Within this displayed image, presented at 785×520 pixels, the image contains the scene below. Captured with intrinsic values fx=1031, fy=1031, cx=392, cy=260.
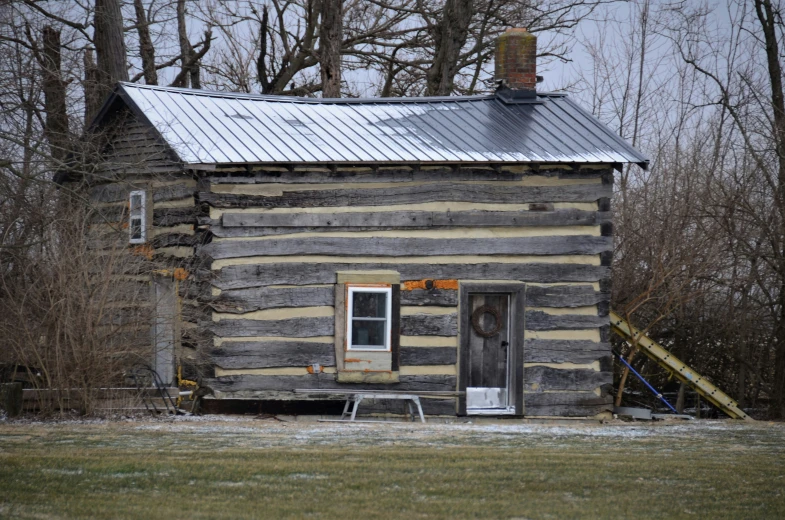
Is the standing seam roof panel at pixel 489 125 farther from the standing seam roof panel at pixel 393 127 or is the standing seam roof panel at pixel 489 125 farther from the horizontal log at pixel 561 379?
the horizontal log at pixel 561 379

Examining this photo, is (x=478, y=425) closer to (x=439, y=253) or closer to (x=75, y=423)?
(x=439, y=253)

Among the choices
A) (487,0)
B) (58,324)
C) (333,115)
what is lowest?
(58,324)

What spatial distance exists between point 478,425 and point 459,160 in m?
3.90

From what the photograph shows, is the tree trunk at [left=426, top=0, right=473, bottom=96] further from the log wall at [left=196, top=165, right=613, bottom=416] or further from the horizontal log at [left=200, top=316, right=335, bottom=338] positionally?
the horizontal log at [left=200, top=316, right=335, bottom=338]

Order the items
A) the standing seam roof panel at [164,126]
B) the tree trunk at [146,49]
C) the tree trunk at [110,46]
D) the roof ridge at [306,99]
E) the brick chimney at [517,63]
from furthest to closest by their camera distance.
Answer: the tree trunk at [146,49] → the tree trunk at [110,46] → the brick chimney at [517,63] → the roof ridge at [306,99] → the standing seam roof panel at [164,126]

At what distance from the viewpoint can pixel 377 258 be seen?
15.4m

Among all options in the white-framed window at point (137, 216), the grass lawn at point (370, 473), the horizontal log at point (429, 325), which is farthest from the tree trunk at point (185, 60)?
the grass lawn at point (370, 473)

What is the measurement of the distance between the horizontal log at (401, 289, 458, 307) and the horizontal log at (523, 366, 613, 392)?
1.60m

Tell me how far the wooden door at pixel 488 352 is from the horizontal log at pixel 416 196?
1.54 m

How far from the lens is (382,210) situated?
15406mm

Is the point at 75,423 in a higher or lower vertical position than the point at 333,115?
lower

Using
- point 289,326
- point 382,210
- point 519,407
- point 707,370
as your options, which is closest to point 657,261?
point 707,370

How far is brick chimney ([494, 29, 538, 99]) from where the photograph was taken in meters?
18.7

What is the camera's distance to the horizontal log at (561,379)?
1580cm
